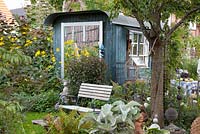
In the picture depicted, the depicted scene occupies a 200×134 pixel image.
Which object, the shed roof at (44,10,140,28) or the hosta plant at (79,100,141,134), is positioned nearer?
the hosta plant at (79,100,141,134)

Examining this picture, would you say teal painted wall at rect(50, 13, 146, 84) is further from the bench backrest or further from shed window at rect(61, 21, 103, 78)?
the bench backrest

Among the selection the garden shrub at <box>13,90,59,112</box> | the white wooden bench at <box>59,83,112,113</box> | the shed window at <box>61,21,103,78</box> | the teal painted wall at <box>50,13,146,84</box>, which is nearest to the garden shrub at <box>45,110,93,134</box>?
the white wooden bench at <box>59,83,112,113</box>

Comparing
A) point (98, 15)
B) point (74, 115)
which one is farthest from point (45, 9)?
point (74, 115)

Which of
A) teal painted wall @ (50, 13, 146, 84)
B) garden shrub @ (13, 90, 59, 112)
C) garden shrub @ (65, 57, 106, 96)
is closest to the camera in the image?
garden shrub @ (13, 90, 59, 112)

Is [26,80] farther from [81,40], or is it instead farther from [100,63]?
[81,40]

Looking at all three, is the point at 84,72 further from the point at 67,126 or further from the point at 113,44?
the point at 67,126

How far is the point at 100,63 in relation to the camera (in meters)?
9.10

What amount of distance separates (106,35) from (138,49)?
196 cm

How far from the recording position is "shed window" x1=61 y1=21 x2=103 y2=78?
1018 cm

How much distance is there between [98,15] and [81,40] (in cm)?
116

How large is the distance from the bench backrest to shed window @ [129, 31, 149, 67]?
12.0 feet

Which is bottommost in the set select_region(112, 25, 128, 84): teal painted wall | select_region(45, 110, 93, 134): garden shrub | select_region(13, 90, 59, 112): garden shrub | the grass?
the grass

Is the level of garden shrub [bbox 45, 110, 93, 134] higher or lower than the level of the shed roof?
lower

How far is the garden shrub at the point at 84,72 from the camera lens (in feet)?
29.3
